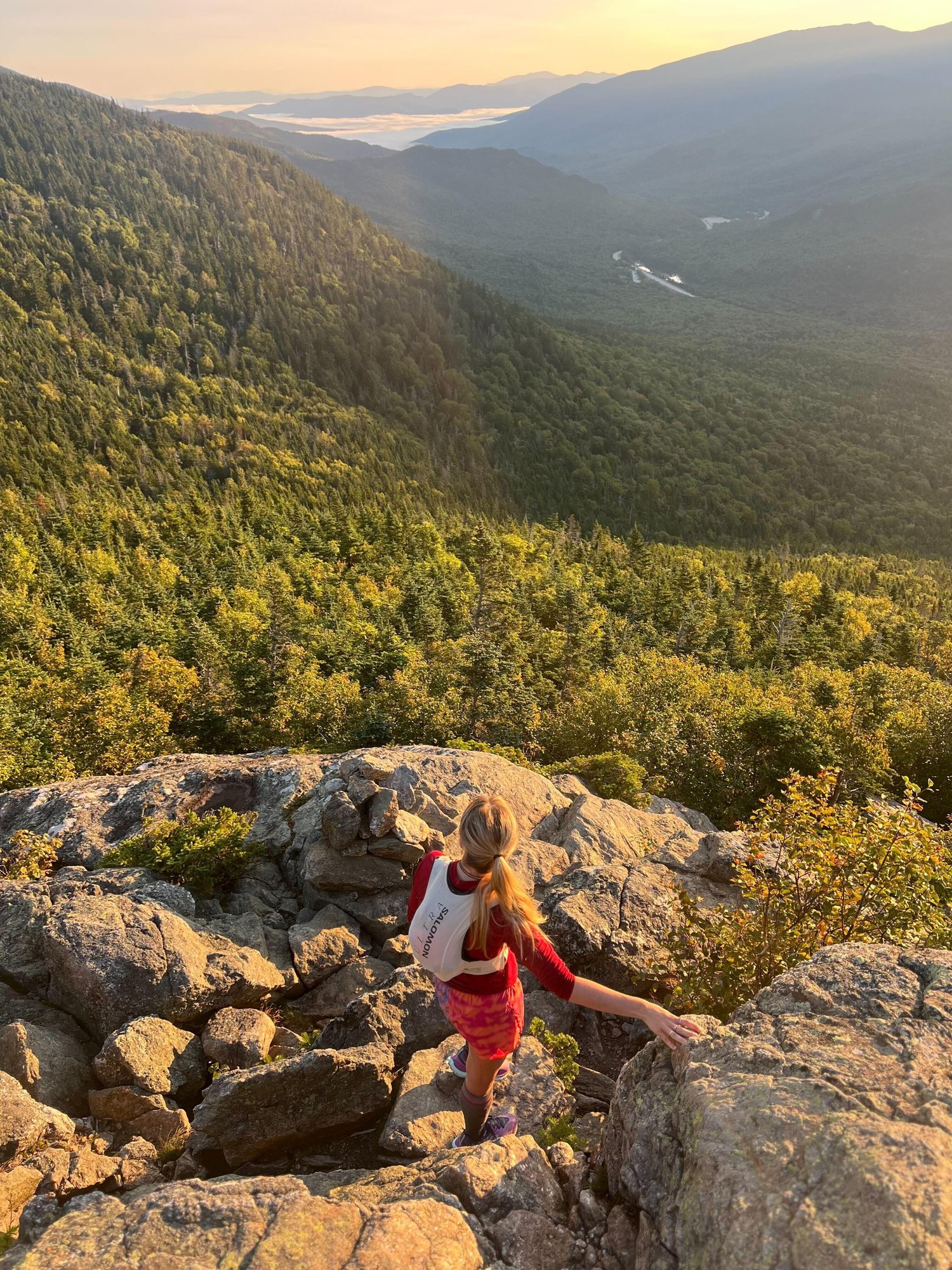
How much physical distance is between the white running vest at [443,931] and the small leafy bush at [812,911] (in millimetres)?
4205

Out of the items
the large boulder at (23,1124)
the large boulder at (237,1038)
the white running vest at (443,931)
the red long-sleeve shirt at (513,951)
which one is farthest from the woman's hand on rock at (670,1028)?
the large boulder at (23,1124)

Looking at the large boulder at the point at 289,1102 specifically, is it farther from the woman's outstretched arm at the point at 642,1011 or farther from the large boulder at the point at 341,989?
the woman's outstretched arm at the point at 642,1011

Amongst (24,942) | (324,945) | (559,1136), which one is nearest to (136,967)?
(24,942)

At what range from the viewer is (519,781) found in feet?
59.5

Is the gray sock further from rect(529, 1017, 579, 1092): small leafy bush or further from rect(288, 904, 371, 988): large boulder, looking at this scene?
rect(288, 904, 371, 988): large boulder

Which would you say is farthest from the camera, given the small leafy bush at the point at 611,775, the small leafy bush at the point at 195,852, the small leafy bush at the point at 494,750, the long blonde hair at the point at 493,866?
the small leafy bush at the point at 611,775

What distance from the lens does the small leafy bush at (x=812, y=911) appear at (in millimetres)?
8891

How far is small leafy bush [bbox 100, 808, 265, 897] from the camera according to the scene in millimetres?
13445

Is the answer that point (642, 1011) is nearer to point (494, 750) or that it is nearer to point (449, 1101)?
point (449, 1101)

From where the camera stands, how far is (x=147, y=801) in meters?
16.4

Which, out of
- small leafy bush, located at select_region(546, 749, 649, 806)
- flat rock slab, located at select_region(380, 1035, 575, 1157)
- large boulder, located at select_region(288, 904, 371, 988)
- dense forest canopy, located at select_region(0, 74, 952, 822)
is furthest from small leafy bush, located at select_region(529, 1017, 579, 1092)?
dense forest canopy, located at select_region(0, 74, 952, 822)

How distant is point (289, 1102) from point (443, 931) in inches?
155

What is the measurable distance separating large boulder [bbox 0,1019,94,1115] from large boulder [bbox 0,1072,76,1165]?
0.66 m

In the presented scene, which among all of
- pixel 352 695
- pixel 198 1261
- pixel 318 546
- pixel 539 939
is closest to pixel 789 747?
pixel 352 695
